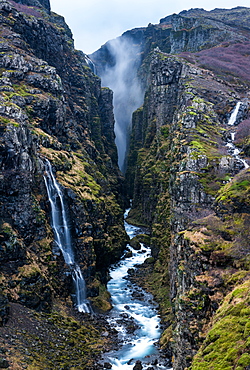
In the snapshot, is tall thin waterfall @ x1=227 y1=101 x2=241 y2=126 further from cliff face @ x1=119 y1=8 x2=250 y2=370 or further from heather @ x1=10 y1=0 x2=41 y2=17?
heather @ x1=10 y1=0 x2=41 y2=17

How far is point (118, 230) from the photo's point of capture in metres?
82.8

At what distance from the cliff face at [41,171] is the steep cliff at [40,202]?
153 mm

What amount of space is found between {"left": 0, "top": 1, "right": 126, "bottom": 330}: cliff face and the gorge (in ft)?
0.86

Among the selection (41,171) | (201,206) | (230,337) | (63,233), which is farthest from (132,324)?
(230,337)

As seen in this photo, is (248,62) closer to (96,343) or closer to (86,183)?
(86,183)

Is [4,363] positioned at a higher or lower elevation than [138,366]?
higher

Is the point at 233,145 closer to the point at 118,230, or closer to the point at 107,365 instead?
the point at 118,230

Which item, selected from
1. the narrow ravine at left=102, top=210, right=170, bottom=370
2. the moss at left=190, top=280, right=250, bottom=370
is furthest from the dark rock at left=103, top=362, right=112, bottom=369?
the moss at left=190, top=280, right=250, bottom=370

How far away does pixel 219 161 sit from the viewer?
49.8 m

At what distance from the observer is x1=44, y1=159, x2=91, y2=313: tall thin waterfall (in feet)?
164

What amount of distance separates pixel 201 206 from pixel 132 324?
21.4 metres

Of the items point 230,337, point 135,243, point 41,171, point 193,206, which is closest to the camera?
point 230,337

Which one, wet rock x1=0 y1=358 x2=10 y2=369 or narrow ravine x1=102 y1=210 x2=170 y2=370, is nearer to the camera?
wet rock x1=0 y1=358 x2=10 y2=369

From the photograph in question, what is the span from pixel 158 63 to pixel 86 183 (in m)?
56.2
